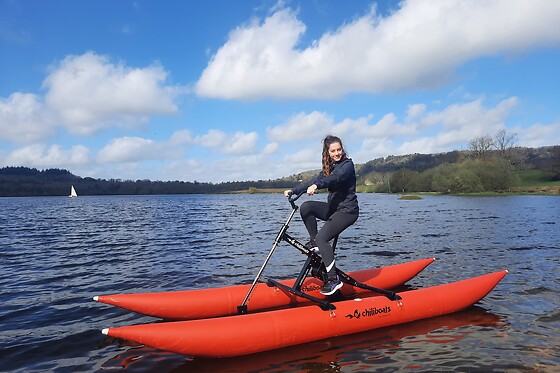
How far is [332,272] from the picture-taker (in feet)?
25.8

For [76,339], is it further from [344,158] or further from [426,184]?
[426,184]

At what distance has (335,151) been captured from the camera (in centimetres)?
796

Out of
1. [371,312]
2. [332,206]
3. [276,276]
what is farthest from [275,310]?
[276,276]

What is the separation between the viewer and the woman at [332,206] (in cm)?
768

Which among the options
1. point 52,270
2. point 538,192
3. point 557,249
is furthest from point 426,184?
point 52,270

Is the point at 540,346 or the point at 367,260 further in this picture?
the point at 367,260

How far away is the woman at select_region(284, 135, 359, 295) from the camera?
303 inches

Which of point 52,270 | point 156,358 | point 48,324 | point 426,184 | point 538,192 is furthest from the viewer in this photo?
point 426,184

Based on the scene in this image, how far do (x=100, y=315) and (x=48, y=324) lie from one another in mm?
1059

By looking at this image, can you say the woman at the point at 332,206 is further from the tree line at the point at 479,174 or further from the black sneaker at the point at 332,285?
the tree line at the point at 479,174

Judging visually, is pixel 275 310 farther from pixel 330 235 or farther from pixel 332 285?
pixel 330 235

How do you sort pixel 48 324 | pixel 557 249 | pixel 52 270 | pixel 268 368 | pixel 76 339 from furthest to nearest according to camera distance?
pixel 557 249
pixel 52 270
pixel 48 324
pixel 76 339
pixel 268 368

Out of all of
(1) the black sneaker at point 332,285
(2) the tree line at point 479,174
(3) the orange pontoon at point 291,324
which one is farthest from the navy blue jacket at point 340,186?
(2) the tree line at point 479,174

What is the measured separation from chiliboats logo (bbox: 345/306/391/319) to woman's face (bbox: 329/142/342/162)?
3015 millimetres
